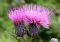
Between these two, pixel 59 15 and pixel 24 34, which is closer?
pixel 24 34

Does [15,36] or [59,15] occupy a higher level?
[15,36]

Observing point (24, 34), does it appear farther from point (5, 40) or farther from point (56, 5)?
point (56, 5)

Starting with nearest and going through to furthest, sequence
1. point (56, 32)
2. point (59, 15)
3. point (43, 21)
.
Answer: point (43, 21) → point (56, 32) → point (59, 15)

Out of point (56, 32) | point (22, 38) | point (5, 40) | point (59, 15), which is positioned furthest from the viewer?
point (59, 15)

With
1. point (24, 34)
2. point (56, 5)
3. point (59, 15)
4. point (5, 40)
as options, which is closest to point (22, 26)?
point (24, 34)
